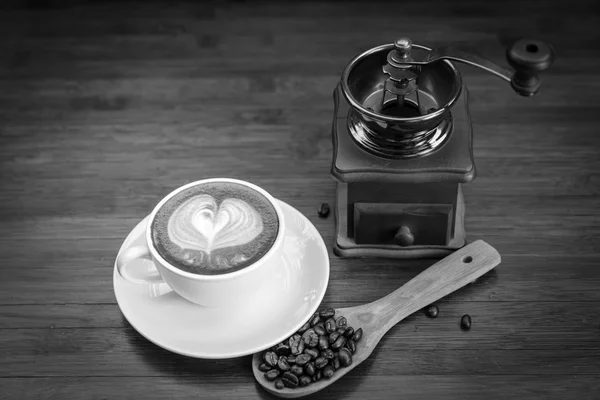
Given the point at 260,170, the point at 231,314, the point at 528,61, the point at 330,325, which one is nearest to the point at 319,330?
the point at 330,325

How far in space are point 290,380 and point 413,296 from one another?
0.94 ft

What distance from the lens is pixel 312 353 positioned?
1.41 meters

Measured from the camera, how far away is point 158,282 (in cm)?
144

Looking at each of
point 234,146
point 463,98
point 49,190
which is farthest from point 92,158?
point 463,98

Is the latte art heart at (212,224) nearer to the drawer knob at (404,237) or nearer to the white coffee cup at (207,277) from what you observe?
the white coffee cup at (207,277)

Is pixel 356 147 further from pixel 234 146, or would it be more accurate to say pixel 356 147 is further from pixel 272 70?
pixel 272 70

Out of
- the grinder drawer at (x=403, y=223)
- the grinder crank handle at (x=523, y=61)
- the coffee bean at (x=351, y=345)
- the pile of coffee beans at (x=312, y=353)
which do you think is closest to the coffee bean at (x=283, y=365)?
the pile of coffee beans at (x=312, y=353)

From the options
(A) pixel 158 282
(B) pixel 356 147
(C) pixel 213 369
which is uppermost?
(B) pixel 356 147

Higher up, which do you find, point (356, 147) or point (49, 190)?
point (356, 147)

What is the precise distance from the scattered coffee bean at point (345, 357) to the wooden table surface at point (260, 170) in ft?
0.12

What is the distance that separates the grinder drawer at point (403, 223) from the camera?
1.54m

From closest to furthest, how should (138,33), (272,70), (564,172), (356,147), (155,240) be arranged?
(155,240), (356,147), (564,172), (272,70), (138,33)

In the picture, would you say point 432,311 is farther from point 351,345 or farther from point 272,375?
point 272,375

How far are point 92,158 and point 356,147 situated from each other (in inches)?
25.6
